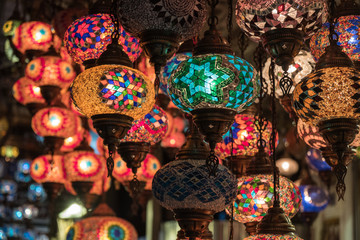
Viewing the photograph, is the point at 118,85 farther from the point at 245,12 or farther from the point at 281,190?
the point at 281,190

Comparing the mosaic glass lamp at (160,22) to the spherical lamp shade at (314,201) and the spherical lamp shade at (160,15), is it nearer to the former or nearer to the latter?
the spherical lamp shade at (160,15)

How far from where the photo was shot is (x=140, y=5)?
1711 mm

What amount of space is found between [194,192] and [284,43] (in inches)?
17.8

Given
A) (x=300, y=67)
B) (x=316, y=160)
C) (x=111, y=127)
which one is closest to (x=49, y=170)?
(x=316, y=160)

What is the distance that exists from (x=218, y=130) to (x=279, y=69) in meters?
0.69

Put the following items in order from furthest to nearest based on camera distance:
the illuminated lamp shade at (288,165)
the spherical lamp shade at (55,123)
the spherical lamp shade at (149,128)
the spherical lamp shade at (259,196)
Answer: the illuminated lamp shade at (288,165) → the spherical lamp shade at (55,123) → the spherical lamp shade at (149,128) → the spherical lamp shade at (259,196)

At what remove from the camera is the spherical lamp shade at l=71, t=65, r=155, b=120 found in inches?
66.5

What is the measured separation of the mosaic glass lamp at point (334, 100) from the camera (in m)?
1.57

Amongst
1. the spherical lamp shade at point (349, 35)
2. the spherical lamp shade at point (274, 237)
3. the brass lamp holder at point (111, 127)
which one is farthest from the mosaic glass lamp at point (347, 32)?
the brass lamp holder at point (111, 127)

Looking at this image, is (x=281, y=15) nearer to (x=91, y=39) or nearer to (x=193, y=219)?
(x=193, y=219)

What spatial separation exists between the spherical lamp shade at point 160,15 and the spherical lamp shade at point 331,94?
349 mm

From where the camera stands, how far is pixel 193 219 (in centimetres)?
175

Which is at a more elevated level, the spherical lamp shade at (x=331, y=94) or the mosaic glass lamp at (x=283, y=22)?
the mosaic glass lamp at (x=283, y=22)

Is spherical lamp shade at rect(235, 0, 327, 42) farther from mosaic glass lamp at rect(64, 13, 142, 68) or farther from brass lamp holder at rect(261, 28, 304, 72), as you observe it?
mosaic glass lamp at rect(64, 13, 142, 68)
